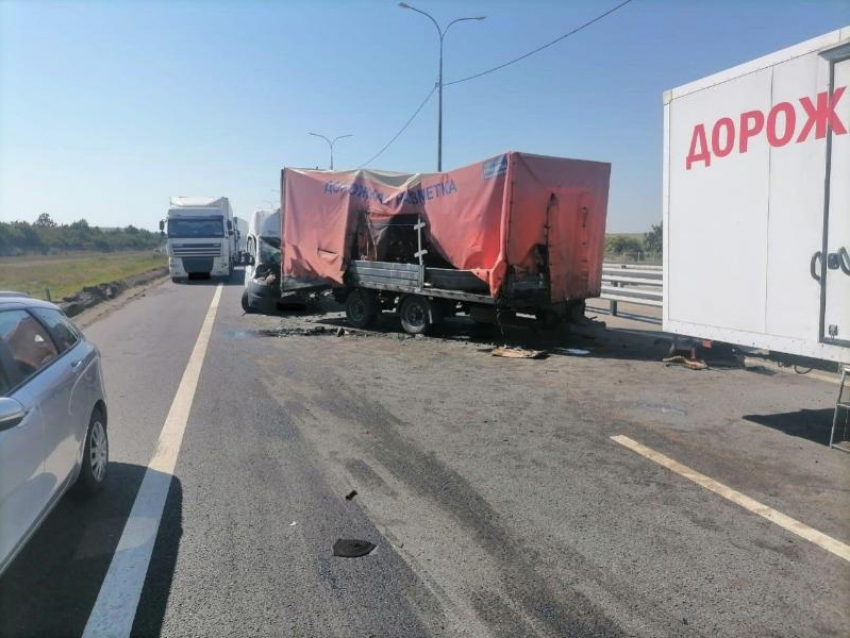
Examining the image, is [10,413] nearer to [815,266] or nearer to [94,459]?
[94,459]

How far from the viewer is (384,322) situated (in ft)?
49.0

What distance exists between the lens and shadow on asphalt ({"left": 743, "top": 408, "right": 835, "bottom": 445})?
622 centimetres

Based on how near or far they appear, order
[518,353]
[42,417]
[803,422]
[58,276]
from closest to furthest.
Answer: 1. [42,417]
2. [803,422]
3. [518,353]
4. [58,276]

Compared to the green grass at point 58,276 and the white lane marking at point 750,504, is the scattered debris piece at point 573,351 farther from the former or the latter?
the green grass at point 58,276

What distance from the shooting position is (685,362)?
957 cm

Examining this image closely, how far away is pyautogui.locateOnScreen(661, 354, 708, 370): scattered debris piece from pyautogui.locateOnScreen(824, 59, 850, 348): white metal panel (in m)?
4.41

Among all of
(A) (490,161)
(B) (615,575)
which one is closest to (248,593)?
(B) (615,575)

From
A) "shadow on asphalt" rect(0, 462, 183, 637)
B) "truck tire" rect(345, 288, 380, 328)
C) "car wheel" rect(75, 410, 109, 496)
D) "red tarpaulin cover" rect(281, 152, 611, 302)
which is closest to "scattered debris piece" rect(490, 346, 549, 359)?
"red tarpaulin cover" rect(281, 152, 611, 302)

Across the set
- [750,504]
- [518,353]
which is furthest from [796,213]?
[518,353]

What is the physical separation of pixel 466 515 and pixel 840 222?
3.53 meters

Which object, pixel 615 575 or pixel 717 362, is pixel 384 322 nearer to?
pixel 717 362

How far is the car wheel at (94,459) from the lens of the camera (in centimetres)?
448

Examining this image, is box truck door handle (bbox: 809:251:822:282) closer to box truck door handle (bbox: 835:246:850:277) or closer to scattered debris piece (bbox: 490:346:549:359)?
box truck door handle (bbox: 835:246:850:277)

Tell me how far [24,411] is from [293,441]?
2.95m
